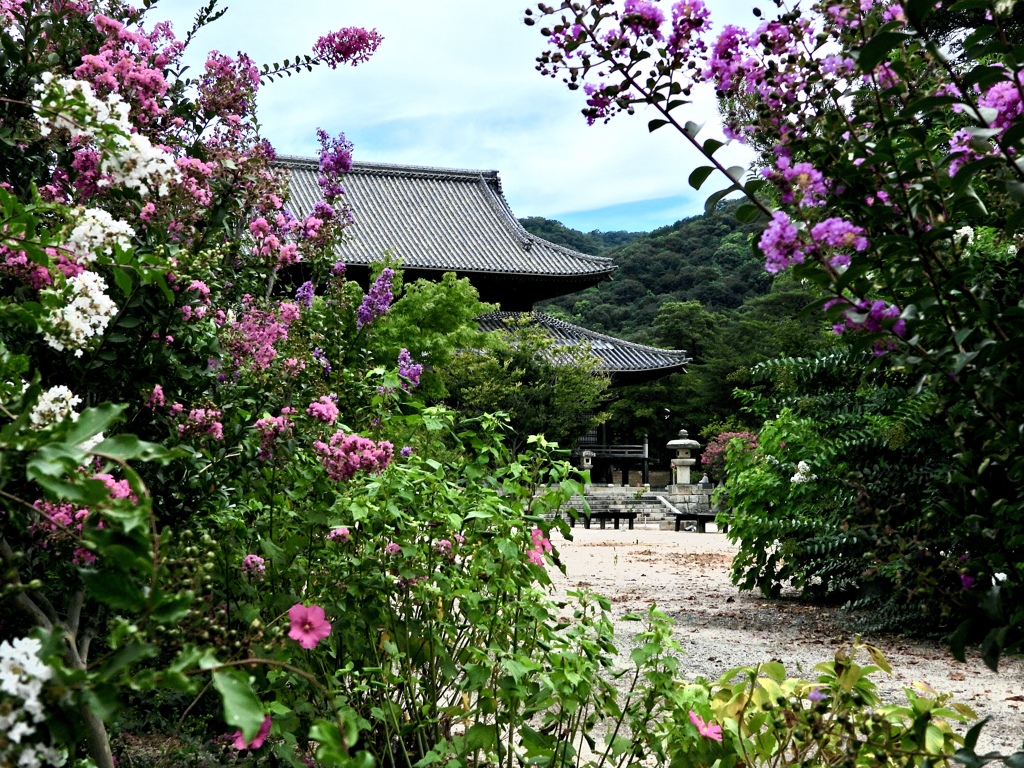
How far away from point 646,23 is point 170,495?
5.34 feet

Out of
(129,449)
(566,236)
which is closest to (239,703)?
(129,449)

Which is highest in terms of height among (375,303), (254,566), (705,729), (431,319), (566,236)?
(566,236)

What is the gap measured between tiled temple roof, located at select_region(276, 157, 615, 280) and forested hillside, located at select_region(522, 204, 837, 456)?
4722 millimetres

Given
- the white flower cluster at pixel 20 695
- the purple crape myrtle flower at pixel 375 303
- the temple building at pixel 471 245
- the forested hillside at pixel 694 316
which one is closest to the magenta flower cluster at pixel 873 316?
the white flower cluster at pixel 20 695

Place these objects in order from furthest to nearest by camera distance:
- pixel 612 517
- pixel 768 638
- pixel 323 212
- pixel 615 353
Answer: pixel 615 353 → pixel 612 517 → pixel 768 638 → pixel 323 212

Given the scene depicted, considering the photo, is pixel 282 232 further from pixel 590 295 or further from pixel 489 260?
pixel 590 295

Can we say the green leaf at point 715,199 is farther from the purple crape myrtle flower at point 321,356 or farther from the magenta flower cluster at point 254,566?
the purple crape myrtle flower at point 321,356

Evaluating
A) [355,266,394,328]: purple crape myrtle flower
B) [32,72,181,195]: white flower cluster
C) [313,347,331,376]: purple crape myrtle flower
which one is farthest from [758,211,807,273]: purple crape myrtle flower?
[355,266,394,328]: purple crape myrtle flower

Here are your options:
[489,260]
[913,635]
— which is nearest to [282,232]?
[913,635]

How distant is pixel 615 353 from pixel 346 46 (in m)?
23.0

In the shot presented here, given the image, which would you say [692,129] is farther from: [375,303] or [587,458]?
[587,458]

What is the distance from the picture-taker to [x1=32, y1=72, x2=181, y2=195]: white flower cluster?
1387mm

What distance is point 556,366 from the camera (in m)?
22.4

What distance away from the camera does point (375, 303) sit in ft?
13.5
